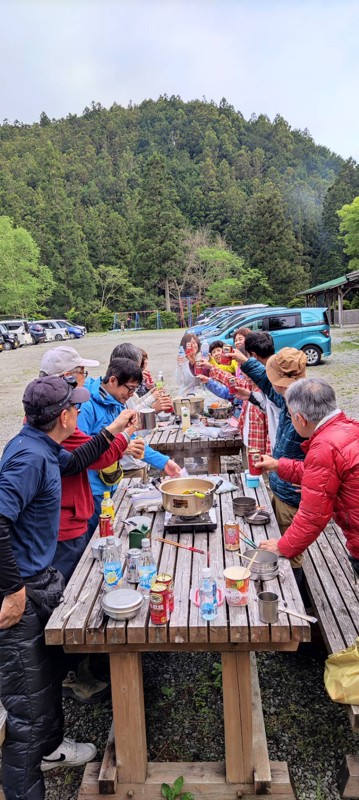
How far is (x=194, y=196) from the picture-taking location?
195 ft

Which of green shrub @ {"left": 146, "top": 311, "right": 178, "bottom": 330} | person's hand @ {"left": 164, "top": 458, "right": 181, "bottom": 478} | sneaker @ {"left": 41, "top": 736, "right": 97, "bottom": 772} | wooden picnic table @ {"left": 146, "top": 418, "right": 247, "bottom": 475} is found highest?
green shrub @ {"left": 146, "top": 311, "right": 178, "bottom": 330}

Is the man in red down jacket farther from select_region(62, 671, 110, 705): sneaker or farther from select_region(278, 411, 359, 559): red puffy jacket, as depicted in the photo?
select_region(62, 671, 110, 705): sneaker

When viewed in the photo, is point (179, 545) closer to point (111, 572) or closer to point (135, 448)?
point (111, 572)

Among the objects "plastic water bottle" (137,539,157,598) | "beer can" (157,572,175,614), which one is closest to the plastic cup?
"beer can" (157,572,175,614)

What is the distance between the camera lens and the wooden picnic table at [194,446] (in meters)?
4.70

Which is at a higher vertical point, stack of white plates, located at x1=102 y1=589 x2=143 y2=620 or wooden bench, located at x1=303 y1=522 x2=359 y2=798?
stack of white plates, located at x1=102 y1=589 x2=143 y2=620

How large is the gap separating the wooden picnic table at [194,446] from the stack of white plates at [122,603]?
2649 millimetres

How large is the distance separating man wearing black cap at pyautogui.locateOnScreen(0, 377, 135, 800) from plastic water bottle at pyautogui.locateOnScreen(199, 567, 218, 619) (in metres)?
0.64

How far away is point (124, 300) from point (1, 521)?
48.0 meters

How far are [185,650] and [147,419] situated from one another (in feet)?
10.2

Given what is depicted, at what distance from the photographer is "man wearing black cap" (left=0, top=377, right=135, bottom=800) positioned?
191 cm

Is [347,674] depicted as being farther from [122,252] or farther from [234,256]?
[122,252]

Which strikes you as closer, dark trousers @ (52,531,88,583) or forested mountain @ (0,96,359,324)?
dark trousers @ (52,531,88,583)

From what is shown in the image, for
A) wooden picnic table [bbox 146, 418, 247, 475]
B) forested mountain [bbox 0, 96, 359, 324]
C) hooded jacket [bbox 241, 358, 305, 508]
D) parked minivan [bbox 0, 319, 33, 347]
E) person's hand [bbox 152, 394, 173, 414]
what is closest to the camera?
hooded jacket [bbox 241, 358, 305, 508]
